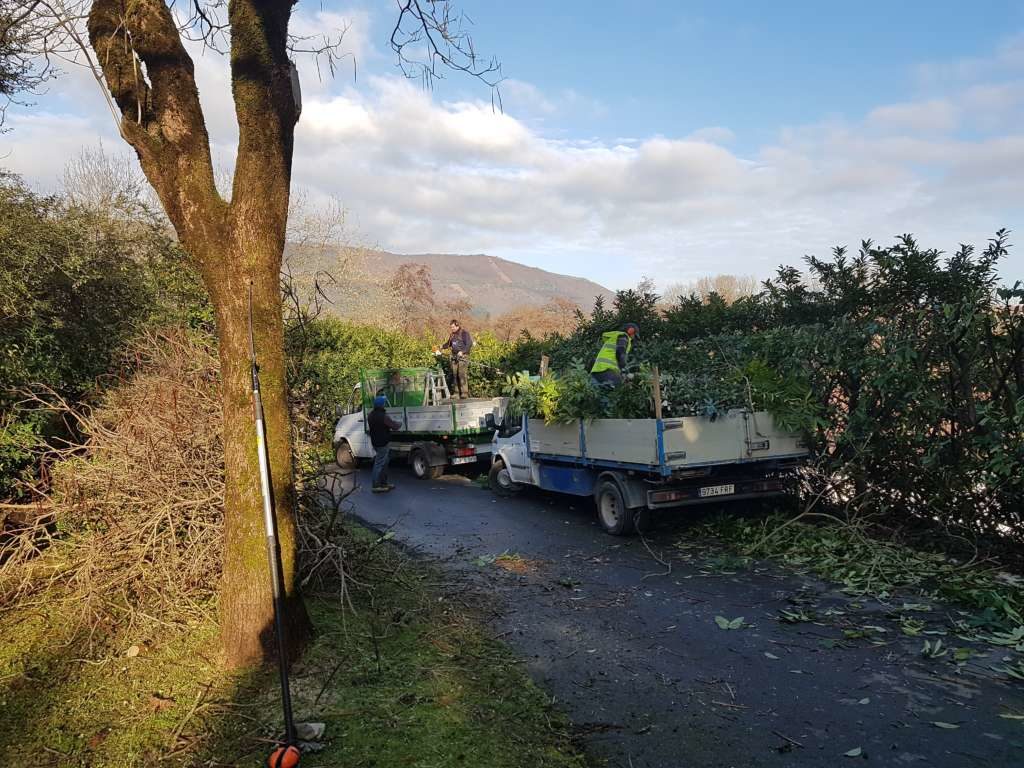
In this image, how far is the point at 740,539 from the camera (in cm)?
798

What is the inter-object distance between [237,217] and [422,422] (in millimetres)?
10802

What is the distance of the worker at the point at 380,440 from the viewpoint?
12375mm

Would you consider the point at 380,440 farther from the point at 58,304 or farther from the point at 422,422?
the point at 58,304

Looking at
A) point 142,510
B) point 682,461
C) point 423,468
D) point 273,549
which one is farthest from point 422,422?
point 273,549

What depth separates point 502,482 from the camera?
12.1m

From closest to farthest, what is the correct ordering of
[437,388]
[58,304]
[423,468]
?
[58,304] → [423,468] → [437,388]

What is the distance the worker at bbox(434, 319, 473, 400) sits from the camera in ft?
55.6

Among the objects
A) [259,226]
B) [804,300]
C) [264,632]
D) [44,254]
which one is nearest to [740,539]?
[804,300]

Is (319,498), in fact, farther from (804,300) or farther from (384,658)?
(804,300)

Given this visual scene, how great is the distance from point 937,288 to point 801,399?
193 centimetres

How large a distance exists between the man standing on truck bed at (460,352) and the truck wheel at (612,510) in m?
8.26

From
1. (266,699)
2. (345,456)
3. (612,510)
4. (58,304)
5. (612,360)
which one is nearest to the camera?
(266,699)

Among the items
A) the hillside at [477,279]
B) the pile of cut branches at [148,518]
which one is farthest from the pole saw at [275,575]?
the hillside at [477,279]

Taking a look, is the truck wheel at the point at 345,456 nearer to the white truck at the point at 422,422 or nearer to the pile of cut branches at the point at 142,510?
the white truck at the point at 422,422
